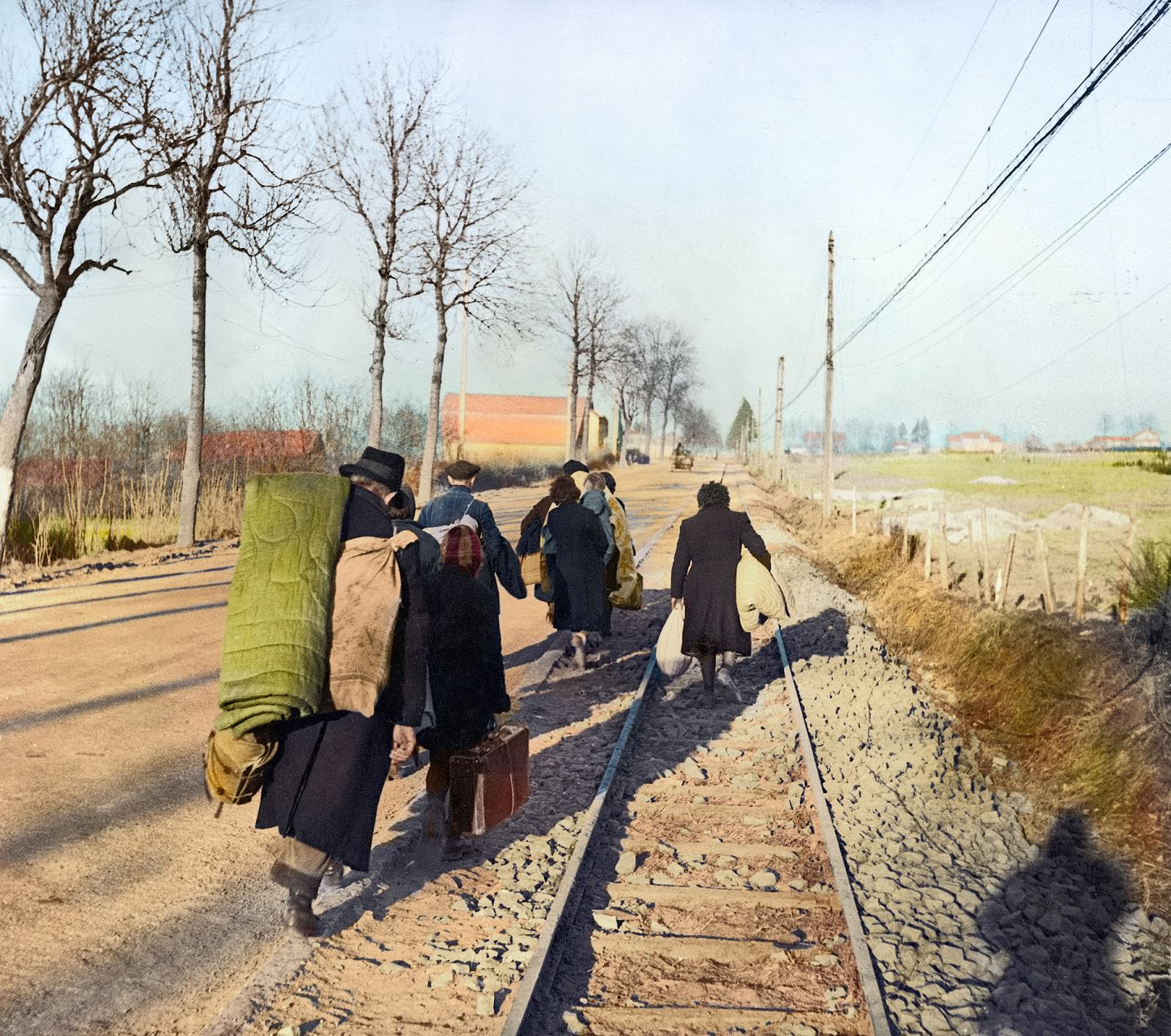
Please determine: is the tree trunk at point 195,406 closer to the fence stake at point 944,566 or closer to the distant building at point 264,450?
the distant building at point 264,450

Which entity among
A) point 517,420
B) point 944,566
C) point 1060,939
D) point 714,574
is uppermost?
point 517,420

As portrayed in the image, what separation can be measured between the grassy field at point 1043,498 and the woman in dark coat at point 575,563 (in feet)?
23.3

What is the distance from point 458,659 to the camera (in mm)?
5059

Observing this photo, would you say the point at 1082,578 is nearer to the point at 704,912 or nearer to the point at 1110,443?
the point at 704,912

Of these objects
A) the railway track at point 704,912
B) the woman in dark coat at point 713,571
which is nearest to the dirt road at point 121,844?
the railway track at point 704,912

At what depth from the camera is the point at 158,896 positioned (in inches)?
186

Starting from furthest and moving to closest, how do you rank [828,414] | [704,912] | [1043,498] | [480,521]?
[1043,498] < [828,414] < [480,521] < [704,912]

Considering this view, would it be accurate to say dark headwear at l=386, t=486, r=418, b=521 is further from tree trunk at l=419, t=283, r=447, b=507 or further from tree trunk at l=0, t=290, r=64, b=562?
tree trunk at l=419, t=283, r=447, b=507

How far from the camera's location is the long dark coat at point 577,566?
31.2 feet

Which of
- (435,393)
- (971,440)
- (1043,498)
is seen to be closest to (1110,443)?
(1043,498)

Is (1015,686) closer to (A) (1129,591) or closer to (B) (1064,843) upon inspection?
(B) (1064,843)

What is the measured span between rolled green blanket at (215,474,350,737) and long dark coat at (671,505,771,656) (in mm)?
4944

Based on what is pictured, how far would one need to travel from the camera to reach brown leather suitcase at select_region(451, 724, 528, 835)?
504 cm

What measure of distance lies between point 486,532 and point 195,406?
1449 cm
